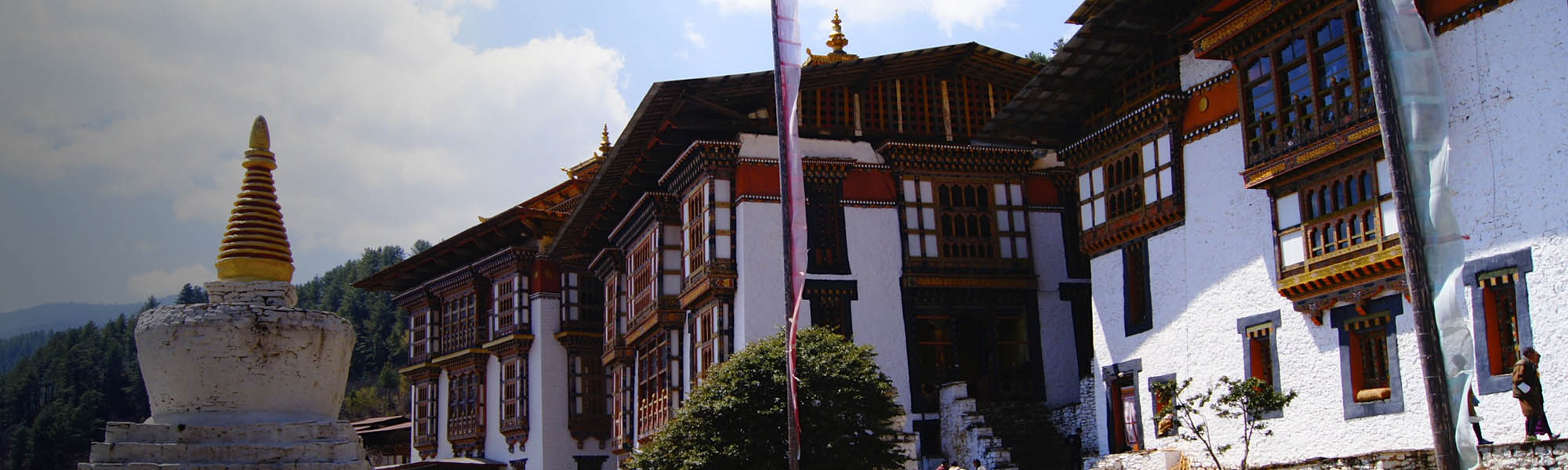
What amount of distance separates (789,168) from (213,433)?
25.5 feet

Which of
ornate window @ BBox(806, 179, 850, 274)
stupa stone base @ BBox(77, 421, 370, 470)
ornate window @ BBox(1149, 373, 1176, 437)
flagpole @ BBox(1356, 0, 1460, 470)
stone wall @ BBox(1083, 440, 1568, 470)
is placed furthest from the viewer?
ornate window @ BBox(806, 179, 850, 274)

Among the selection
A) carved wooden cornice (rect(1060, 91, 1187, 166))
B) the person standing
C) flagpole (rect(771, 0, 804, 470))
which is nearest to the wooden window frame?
carved wooden cornice (rect(1060, 91, 1187, 166))

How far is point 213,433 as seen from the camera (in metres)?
14.3

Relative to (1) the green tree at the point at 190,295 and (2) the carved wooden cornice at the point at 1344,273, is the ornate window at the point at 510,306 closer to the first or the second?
(2) the carved wooden cornice at the point at 1344,273

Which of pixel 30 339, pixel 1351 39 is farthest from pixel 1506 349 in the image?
pixel 30 339

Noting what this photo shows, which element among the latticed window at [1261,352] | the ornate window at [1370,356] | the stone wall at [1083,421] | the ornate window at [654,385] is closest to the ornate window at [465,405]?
the ornate window at [654,385]

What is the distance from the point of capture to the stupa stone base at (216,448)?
46.1ft

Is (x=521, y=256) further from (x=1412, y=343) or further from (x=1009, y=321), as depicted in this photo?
(x=1412, y=343)

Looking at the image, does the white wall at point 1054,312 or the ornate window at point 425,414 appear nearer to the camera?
the white wall at point 1054,312

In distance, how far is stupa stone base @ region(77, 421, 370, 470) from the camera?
1406 centimetres

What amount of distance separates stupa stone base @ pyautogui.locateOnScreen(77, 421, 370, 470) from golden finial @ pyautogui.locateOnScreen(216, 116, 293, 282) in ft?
6.09

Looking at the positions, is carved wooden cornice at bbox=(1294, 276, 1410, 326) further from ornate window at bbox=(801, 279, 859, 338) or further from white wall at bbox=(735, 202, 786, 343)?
white wall at bbox=(735, 202, 786, 343)

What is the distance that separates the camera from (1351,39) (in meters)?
20.7

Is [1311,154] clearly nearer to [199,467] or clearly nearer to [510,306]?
[199,467]
